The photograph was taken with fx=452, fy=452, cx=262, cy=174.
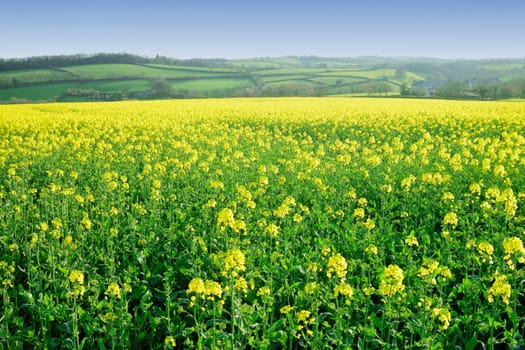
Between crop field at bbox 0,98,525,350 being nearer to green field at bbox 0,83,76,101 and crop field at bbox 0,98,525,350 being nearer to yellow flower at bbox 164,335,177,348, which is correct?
yellow flower at bbox 164,335,177,348

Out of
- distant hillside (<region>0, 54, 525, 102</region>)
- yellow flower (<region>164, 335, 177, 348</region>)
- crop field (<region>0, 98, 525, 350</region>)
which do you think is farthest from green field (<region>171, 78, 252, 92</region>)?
yellow flower (<region>164, 335, 177, 348</region>)

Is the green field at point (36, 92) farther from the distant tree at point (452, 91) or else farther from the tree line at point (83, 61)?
the distant tree at point (452, 91)

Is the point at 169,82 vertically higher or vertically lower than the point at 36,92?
higher

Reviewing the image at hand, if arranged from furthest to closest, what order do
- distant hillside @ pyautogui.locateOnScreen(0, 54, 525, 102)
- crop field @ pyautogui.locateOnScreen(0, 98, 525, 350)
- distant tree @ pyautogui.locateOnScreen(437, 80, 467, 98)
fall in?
distant hillside @ pyautogui.locateOnScreen(0, 54, 525, 102) → distant tree @ pyautogui.locateOnScreen(437, 80, 467, 98) → crop field @ pyautogui.locateOnScreen(0, 98, 525, 350)

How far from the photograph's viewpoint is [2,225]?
22.7 ft

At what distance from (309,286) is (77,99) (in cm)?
6747

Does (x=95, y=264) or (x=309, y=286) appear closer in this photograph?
(x=309, y=286)

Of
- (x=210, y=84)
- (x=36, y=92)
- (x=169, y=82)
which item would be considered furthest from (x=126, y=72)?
(x=36, y=92)

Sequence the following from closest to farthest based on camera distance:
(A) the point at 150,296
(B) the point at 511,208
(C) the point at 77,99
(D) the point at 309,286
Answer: (D) the point at 309,286
(A) the point at 150,296
(B) the point at 511,208
(C) the point at 77,99

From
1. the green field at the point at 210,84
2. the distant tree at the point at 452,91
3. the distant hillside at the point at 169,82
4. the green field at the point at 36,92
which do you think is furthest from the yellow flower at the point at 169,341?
the green field at the point at 210,84

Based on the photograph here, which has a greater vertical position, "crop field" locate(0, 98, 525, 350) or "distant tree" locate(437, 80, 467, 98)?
"distant tree" locate(437, 80, 467, 98)

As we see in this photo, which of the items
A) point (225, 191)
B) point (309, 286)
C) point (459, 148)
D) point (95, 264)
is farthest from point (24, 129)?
point (309, 286)

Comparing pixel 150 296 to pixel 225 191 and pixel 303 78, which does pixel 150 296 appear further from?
pixel 303 78

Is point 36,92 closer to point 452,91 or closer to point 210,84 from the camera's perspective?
point 210,84
